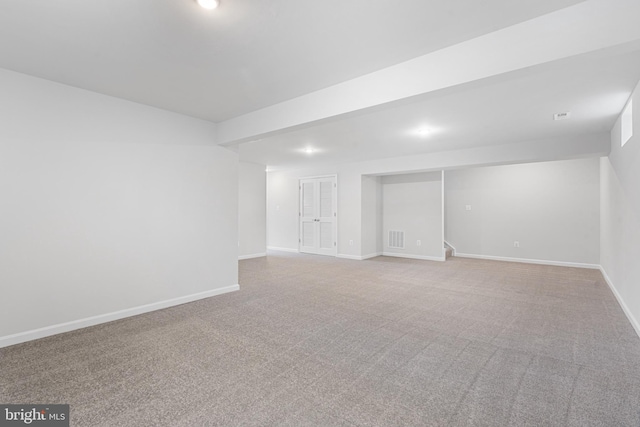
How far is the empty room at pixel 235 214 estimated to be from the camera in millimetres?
1807

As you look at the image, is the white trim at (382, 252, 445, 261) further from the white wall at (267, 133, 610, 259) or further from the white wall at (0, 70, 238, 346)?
the white wall at (0, 70, 238, 346)

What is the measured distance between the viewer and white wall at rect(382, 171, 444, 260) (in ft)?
23.6

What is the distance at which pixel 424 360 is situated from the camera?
238 centimetres

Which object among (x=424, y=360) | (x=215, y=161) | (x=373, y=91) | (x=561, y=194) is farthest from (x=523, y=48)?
(x=561, y=194)

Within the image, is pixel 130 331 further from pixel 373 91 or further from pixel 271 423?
pixel 373 91

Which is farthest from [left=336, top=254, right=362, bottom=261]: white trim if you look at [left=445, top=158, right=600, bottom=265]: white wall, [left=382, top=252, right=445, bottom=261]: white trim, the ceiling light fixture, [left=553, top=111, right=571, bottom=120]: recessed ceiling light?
the ceiling light fixture

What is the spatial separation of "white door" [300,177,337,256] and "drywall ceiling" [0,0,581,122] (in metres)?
4.99

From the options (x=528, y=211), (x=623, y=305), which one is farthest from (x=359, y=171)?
(x=623, y=305)

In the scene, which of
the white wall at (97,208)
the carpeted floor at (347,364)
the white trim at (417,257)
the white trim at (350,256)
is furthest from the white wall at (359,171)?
the white wall at (97,208)

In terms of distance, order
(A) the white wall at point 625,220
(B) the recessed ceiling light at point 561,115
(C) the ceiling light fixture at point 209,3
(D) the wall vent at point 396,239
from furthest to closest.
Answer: (D) the wall vent at point 396,239, (B) the recessed ceiling light at point 561,115, (A) the white wall at point 625,220, (C) the ceiling light fixture at point 209,3

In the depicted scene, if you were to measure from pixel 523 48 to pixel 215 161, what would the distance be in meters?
3.58

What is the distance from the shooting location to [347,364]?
91.3 inches

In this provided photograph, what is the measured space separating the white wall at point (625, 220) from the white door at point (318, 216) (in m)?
5.12

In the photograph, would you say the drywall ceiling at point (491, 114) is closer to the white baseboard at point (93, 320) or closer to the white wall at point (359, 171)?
the white wall at point (359, 171)
